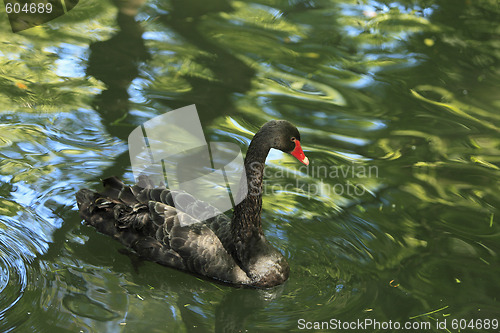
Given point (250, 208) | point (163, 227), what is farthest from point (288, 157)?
point (163, 227)

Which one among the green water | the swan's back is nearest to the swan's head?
the swan's back

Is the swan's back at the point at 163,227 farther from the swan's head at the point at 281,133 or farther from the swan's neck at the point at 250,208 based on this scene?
the swan's head at the point at 281,133

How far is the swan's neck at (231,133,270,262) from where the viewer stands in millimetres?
5175

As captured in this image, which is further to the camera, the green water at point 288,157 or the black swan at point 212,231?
the black swan at point 212,231

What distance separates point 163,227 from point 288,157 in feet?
6.10

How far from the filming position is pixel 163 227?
529 cm

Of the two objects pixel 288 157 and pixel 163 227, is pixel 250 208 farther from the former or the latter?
pixel 288 157

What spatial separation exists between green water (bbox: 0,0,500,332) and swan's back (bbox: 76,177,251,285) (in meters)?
0.12

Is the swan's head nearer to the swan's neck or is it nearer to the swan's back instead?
the swan's neck

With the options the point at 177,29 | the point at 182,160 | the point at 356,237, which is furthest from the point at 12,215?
the point at 177,29

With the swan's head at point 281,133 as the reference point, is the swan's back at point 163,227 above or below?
below

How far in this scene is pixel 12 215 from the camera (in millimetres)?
5570

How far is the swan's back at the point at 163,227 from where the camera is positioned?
17.0 feet

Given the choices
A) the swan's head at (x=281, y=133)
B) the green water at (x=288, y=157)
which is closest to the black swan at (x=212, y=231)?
the swan's head at (x=281, y=133)
